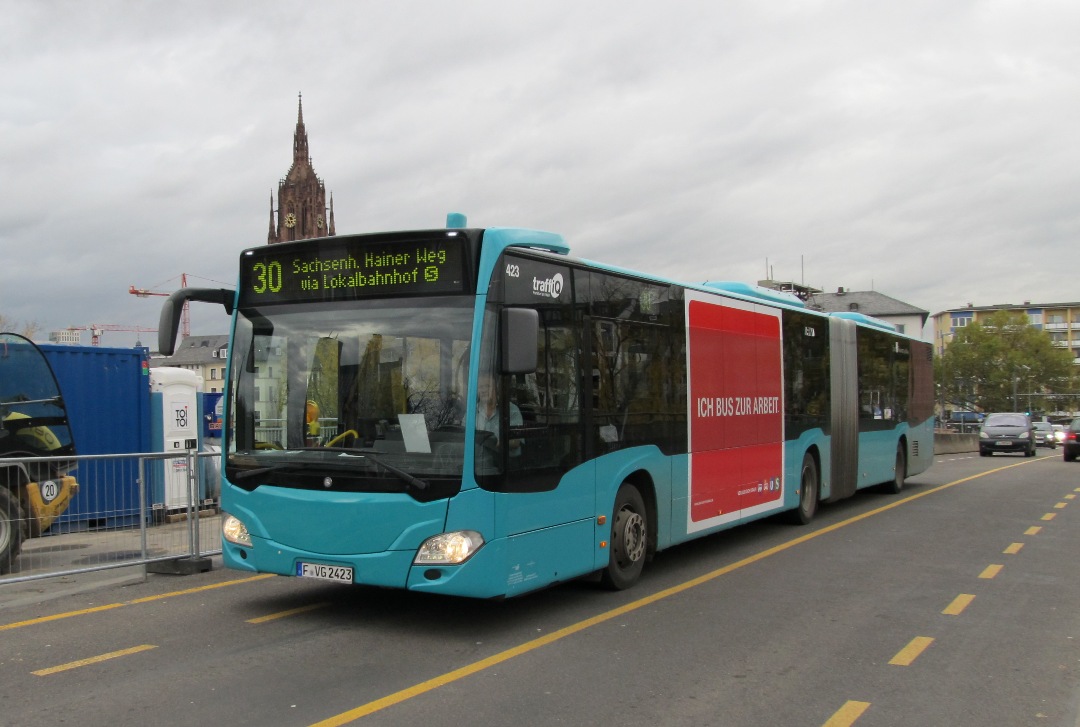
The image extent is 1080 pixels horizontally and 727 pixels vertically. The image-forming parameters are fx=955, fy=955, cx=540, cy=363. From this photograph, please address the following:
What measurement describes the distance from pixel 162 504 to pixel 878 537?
8602 mm

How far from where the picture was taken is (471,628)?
730cm

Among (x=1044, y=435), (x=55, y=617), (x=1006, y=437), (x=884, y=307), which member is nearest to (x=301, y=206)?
(x=884, y=307)

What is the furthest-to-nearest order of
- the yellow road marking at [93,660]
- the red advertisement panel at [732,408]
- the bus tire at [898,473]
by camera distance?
the bus tire at [898,473] < the red advertisement panel at [732,408] < the yellow road marking at [93,660]

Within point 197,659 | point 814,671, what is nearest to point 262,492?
point 197,659

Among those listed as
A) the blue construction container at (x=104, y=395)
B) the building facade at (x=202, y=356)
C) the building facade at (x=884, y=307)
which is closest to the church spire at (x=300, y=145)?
the building facade at (x=202, y=356)

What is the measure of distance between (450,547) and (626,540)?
2465mm

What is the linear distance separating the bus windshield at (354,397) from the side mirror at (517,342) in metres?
0.27

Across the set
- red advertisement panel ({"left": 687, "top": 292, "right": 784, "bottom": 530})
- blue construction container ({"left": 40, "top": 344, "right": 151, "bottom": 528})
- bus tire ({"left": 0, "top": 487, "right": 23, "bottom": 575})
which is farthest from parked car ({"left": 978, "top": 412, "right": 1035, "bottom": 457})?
bus tire ({"left": 0, "top": 487, "right": 23, "bottom": 575})

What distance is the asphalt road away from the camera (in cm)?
531

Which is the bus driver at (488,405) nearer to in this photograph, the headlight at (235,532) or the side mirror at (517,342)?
the side mirror at (517,342)

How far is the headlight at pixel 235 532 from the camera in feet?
24.6

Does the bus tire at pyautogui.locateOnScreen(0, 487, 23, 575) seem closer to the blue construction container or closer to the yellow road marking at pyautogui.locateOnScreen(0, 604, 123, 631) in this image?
the yellow road marking at pyautogui.locateOnScreen(0, 604, 123, 631)

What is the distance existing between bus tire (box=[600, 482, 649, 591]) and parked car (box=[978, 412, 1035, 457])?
35191 millimetres

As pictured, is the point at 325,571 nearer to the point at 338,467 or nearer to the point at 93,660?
the point at 338,467
